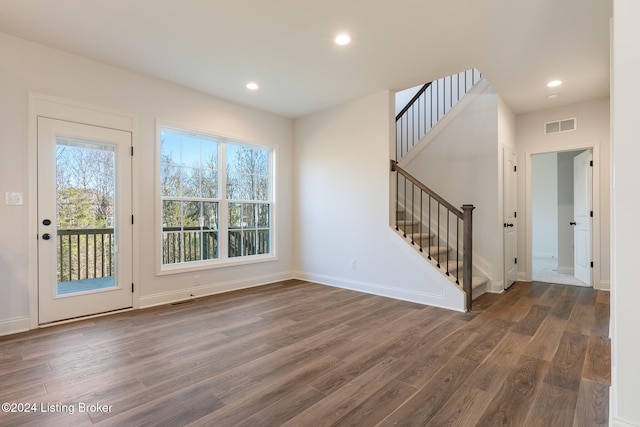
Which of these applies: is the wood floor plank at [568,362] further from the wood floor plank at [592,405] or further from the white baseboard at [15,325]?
the white baseboard at [15,325]

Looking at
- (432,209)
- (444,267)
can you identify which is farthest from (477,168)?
(444,267)

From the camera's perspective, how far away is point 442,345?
257cm

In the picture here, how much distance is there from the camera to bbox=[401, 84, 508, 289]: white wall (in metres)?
4.32

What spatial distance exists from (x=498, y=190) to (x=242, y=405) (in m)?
4.07

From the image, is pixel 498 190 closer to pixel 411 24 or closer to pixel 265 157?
pixel 411 24

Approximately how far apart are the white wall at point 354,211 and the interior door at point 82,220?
254cm

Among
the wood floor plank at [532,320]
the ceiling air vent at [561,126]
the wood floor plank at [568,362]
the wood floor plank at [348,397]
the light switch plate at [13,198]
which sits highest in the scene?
the ceiling air vent at [561,126]

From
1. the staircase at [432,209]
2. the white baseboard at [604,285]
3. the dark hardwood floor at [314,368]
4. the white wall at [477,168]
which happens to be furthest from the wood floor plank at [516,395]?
the white baseboard at [604,285]

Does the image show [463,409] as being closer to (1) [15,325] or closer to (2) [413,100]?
(1) [15,325]

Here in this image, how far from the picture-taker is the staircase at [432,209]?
3.80 meters

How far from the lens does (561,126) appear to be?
4.75 metres

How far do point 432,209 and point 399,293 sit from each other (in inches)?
63.4

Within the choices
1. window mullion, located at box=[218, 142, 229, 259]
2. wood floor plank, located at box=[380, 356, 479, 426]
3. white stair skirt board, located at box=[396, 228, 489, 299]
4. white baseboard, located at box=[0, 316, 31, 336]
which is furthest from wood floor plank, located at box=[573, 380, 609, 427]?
white baseboard, located at box=[0, 316, 31, 336]

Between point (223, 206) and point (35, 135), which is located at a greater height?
point (35, 135)
